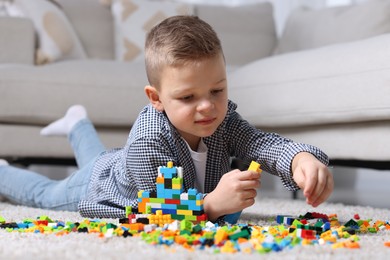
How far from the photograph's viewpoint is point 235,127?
147cm

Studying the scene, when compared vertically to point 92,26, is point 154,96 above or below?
below

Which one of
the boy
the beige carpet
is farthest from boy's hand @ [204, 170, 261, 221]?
the beige carpet

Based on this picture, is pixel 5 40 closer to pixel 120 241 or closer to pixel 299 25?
pixel 299 25

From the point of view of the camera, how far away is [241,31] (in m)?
3.31

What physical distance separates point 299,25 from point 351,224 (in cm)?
197

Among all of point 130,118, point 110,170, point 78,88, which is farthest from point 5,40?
point 110,170

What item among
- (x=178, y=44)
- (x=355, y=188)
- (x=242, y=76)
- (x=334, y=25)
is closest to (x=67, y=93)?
(x=242, y=76)

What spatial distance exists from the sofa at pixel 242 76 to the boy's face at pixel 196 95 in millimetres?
659

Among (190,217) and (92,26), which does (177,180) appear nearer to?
(190,217)

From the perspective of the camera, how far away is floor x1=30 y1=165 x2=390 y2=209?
2.28 metres

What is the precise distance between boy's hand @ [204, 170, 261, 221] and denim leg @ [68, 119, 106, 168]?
2.27ft

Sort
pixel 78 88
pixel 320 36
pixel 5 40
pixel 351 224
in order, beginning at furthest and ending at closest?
pixel 320 36 → pixel 5 40 → pixel 78 88 → pixel 351 224

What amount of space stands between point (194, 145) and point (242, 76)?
91 cm

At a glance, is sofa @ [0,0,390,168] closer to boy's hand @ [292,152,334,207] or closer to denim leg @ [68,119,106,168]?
denim leg @ [68,119,106,168]
